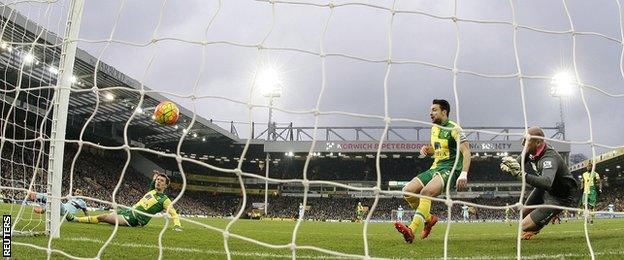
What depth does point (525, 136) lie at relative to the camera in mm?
3963

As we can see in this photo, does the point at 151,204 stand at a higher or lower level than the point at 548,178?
lower

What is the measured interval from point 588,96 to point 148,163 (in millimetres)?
45948

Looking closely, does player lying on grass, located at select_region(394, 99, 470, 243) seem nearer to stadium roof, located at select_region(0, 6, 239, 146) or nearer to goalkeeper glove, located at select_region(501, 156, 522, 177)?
goalkeeper glove, located at select_region(501, 156, 522, 177)

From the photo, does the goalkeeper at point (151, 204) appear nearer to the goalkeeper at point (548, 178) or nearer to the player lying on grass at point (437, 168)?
the player lying on grass at point (437, 168)

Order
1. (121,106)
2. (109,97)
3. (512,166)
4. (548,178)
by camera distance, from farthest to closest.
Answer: (121,106) → (109,97) → (548,178) → (512,166)

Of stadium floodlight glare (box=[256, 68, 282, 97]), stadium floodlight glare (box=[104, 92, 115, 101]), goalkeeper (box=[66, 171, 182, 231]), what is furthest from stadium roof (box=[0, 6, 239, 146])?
goalkeeper (box=[66, 171, 182, 231])

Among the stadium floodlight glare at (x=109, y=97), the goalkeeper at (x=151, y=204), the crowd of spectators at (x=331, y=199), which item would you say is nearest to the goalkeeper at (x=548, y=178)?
the goalkeeper at (x=151, y=204)

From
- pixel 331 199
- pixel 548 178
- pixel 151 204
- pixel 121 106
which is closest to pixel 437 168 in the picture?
pixel 548 178

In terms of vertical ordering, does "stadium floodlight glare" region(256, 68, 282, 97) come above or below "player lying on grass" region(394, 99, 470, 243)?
above

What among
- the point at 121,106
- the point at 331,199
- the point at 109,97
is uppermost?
the point at 109,97

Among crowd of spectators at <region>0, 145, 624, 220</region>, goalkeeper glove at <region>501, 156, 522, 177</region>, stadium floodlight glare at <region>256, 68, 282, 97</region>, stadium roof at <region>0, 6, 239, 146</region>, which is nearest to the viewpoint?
goalkeeper glove at <region>501, 156, 522, 177</region>

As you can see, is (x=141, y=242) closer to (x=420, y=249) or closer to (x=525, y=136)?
(x=420, y=249)

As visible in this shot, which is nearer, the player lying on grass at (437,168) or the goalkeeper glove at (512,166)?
the goalkeeper glove at (512,166)

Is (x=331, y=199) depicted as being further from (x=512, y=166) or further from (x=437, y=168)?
(x=512, y=166)
